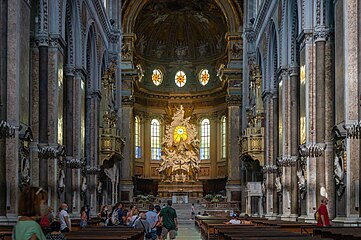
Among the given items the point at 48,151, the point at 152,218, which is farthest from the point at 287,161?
the point at 152,218

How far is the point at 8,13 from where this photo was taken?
19.6 meters

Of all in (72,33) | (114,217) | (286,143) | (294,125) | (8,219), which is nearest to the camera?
(8,219)

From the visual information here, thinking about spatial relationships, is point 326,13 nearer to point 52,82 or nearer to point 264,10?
point 52,82

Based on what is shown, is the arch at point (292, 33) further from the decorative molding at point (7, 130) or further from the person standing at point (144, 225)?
the decorative molding at point (7, 130)

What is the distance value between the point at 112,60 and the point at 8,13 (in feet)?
82.1

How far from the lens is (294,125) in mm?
30844

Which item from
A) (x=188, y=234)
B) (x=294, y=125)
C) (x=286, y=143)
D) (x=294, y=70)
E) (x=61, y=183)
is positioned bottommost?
(x=188, y=234)

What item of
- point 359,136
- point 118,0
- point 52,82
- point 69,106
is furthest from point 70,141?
point 118,0

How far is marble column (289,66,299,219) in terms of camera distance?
3022 cm

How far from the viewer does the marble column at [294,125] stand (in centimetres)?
3022

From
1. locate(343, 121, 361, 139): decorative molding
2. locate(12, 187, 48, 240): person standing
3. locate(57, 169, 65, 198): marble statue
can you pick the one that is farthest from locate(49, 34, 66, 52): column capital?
locate(12, 187, 48, 240): person standing

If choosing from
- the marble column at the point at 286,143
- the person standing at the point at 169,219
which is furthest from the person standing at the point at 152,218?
the marble column at the point at 286,143

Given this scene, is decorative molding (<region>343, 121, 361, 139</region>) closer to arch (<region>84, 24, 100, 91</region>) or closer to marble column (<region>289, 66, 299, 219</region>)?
marble column (<region>289, 66, 299, 219</region>)

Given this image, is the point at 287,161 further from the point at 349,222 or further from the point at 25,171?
the point at 25,171
